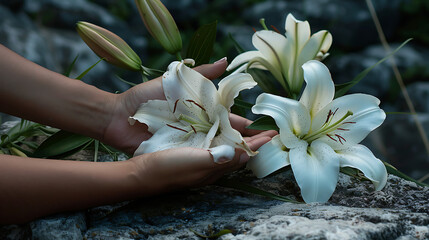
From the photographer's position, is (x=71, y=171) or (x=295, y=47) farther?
(x=295, y=47)

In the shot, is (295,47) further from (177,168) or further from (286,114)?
(177,168)

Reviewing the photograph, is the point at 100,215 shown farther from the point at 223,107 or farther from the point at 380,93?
the point at 380,93

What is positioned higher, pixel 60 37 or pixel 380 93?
pixel 60 37

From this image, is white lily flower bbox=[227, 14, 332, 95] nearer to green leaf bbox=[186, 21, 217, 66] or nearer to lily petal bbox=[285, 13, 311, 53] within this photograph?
lily petal bbox=[285, 13, 311, 53]

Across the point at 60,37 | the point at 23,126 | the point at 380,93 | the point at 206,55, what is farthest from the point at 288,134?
the point at 380,93

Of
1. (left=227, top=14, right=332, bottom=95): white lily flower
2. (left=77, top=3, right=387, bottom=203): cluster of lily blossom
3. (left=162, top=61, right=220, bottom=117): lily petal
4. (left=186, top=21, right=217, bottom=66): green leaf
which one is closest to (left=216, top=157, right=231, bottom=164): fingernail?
(left=77, top=3, right=387, bottom=203): cluster of lily blossom

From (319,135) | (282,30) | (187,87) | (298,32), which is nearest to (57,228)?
(187,87)

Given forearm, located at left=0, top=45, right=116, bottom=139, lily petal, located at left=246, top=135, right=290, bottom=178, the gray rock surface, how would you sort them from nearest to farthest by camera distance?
the gray rock surface → lily petal, located at left=246, top=135, right=290, bottom=178 → forearm, located at left=0, top=45, right=116, bottom=139
